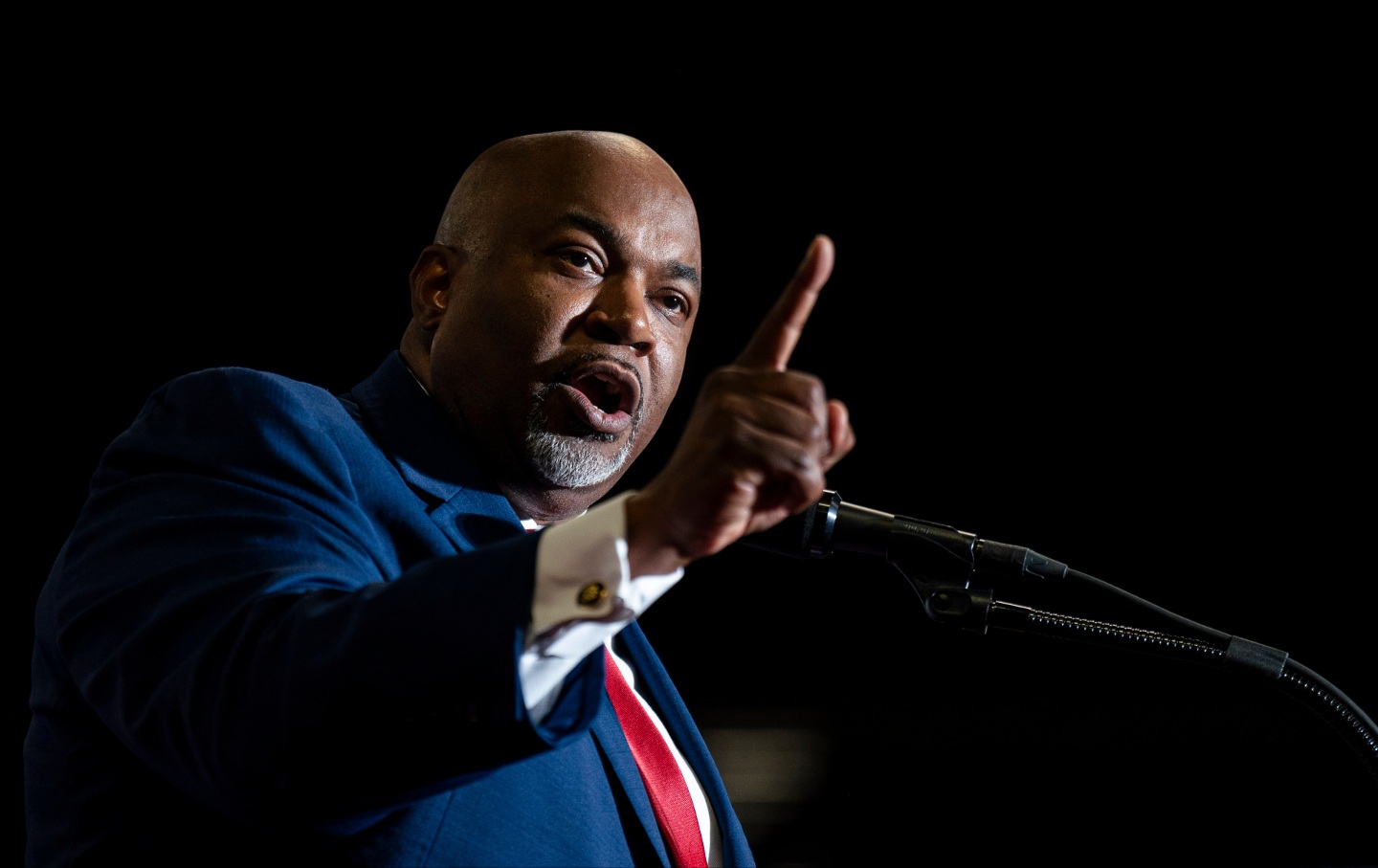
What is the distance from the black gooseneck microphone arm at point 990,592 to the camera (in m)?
1.56

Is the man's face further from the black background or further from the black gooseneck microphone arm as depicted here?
the black background

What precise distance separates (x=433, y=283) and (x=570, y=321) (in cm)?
36

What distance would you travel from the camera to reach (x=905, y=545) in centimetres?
158

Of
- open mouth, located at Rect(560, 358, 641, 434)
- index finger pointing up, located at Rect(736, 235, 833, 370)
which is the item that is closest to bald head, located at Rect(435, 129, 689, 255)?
open mouth, located at Rect(560, 358, 641, 434)

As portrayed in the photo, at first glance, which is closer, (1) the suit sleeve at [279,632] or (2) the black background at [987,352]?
(1) the suit sleeve at [279,632]

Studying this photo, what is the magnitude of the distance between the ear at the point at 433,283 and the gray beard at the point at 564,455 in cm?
34

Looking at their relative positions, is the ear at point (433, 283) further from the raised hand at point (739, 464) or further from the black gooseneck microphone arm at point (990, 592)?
the raised hand at point (739, 464)

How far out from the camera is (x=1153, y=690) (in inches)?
142

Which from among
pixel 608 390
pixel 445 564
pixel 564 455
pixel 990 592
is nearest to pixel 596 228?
pixel 608 390

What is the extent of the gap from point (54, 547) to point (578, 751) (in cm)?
207

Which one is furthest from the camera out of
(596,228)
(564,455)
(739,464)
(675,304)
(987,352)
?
(987,352)

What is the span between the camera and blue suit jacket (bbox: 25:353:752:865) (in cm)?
101

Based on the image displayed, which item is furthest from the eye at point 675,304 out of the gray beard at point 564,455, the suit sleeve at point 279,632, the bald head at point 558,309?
the suit sleeve at point 279,632

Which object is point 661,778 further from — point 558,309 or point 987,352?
point 987,352
